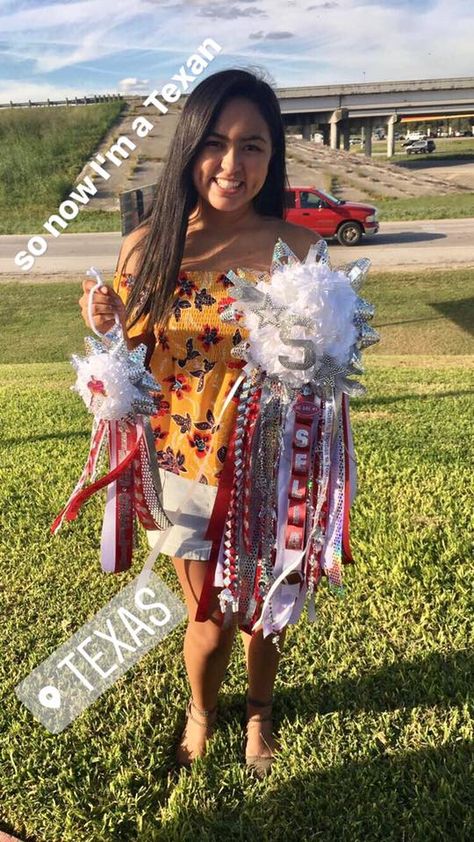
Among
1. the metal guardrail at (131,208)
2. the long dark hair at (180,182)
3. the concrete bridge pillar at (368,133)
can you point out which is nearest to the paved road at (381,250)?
the metal guardrail at (131,208)

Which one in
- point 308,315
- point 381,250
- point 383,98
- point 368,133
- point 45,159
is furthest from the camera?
point 368,133

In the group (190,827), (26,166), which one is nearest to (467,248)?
(190,827)

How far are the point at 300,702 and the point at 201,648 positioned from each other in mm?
445

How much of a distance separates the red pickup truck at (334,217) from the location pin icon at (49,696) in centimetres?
1330

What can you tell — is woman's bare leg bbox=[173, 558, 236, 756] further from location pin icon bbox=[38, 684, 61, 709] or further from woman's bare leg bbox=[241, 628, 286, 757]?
location pin icon bbox=[38, 684, 61, 709]

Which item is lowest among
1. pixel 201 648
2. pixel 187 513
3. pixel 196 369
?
pixel 201 648

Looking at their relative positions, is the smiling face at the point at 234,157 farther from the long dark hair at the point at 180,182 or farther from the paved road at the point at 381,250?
the paved road at the point at 381,250

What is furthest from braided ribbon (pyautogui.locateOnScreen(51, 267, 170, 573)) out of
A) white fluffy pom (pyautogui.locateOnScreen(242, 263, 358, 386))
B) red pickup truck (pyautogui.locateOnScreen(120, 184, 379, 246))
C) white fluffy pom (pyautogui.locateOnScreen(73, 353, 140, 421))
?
red pickup truck (pyautogui.locateOnScreen(120, 184, 379, 246))

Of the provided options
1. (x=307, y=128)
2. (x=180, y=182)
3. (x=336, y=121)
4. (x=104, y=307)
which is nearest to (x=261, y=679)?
(x=104, y=307)

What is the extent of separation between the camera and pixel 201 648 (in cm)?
172

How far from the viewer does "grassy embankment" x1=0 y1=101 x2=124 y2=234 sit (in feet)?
72.3

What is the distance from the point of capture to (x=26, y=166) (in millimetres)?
26516

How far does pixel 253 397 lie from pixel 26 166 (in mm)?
28137

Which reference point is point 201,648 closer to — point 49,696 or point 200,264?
point 49,696
